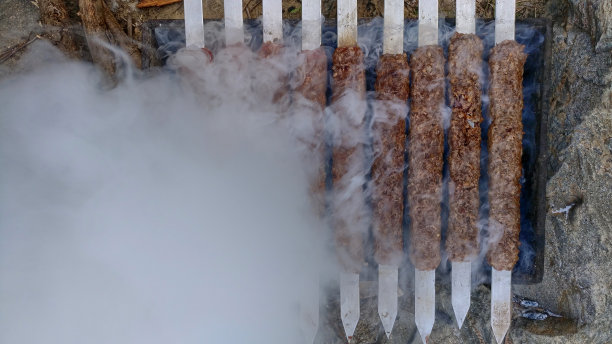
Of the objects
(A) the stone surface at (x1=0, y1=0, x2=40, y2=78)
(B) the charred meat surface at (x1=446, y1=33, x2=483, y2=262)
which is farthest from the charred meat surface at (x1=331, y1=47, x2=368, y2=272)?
(A) the stone surface at (x1=0, y1=0, x2=40, y2=78)

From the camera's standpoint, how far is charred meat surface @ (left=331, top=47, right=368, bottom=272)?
2.41 metres

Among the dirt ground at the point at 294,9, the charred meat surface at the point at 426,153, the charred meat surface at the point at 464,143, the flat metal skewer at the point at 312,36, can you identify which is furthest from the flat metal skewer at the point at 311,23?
the charred meat surface at the point at 464,143

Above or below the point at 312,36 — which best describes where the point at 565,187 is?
below

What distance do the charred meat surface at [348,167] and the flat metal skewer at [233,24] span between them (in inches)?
22.1

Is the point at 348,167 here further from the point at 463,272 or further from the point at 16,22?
the point at 16,22

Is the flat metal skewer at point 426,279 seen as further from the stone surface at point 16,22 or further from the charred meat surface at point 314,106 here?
the stone surface at point 16,22

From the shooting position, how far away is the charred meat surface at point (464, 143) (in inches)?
93.8

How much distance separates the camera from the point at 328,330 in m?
2.80

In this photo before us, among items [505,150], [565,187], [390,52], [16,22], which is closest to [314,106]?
[390,52]

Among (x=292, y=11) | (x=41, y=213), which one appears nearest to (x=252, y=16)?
(x=292, y=11)

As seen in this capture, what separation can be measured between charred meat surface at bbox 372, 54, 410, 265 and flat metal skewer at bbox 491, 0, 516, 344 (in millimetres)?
581

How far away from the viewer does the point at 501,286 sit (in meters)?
2.48

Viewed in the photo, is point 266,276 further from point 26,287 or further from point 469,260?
point 26,287

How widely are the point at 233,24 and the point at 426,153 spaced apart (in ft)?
4.24
